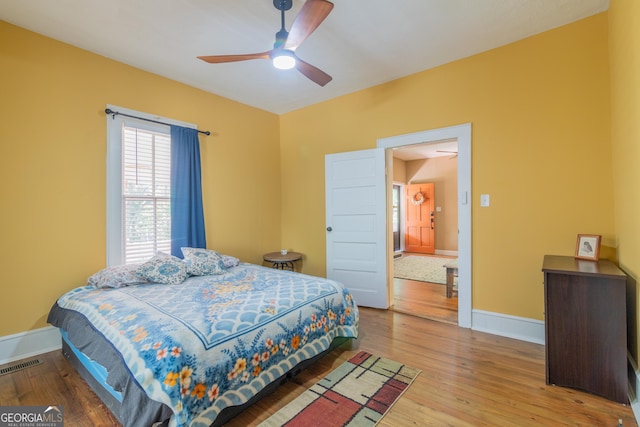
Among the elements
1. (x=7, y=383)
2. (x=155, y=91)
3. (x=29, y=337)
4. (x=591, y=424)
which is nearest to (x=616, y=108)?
(x=591, y=424)

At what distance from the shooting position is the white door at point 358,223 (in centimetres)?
352

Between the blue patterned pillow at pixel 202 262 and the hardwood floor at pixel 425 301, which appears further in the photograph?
the hardwood floor at pixel 425 301

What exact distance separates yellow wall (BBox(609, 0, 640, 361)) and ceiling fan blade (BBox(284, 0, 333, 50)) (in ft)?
5.72

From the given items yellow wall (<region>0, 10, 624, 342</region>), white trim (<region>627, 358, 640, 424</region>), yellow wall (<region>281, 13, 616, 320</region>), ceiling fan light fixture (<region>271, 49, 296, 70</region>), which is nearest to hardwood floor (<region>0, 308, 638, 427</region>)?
white trim (<region>627, 358, 640, 424</region>)

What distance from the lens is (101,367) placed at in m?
1.73

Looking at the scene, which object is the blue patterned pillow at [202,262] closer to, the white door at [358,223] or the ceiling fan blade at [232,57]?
the white door at [358,223]

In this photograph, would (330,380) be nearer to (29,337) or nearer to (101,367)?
(101,367)

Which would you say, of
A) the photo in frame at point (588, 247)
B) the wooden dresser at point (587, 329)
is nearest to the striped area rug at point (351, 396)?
the wooden dresser at point (587, 329)

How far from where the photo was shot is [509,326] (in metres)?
2.76

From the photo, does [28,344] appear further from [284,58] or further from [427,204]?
[427,204]

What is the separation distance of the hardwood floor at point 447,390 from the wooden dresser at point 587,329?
0.36 ft

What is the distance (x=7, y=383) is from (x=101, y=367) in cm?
101

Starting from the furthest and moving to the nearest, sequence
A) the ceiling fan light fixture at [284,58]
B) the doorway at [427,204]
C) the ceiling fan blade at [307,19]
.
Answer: the doorway at [427,204]
the ceiling fan light fixture at [284,58]
the ceiling fan blade at [307,19]

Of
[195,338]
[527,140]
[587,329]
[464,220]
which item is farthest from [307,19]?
[587,329]
